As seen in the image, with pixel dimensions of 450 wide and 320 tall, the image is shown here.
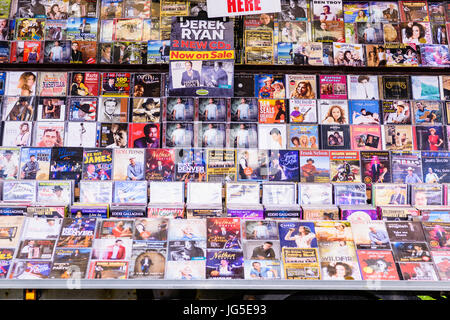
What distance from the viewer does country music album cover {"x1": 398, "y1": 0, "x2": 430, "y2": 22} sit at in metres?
2.70

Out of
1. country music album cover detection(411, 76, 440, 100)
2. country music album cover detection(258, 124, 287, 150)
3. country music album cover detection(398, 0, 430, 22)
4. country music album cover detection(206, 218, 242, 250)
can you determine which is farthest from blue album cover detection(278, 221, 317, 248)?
country music album cover detection(398, 0, 430, 22)

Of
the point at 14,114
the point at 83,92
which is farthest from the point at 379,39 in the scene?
the point at 14,114

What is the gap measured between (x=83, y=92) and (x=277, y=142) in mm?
1455

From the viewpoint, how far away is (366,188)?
2502 mm

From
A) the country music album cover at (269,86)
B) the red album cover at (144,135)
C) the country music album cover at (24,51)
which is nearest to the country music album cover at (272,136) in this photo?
the country music album cover at (269,86)

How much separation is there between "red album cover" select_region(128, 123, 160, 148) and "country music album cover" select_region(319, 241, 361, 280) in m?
1.35

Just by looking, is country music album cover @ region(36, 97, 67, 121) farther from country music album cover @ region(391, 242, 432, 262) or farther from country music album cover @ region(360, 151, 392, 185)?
country music album cover @ region(391, 242, 432, 262)

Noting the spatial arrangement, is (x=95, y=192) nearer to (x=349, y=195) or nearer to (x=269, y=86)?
(x=269, y=86)

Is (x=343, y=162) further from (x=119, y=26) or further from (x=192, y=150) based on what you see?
(x=119, y=26)

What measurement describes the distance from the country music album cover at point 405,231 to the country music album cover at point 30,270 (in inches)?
71.4

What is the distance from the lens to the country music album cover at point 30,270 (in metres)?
1.78

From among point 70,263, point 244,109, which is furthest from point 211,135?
point 70,263

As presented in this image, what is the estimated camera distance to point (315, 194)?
8.05ft

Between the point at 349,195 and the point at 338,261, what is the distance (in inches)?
26.8
